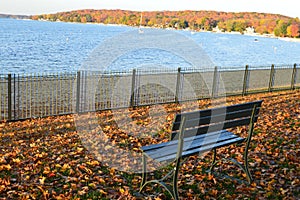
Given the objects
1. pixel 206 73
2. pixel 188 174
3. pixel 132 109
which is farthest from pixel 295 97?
pixel 188 174

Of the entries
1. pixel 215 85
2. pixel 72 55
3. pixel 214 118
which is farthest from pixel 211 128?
pixel 72 55

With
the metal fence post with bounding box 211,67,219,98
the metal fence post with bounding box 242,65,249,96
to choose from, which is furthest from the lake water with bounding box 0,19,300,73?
the metal fence post with bounding box 211,67,219,98

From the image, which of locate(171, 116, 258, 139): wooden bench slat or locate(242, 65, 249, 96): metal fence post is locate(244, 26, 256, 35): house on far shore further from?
locate(171, 116, 258, 139): wooden bench slat

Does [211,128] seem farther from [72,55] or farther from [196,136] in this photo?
[72,55]

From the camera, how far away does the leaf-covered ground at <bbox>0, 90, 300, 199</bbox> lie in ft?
16.1

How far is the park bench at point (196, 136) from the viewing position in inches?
173

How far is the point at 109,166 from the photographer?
5.90m

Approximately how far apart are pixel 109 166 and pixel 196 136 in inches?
63.2

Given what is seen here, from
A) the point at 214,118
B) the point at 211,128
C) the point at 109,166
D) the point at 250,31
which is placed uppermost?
the point at 250,31

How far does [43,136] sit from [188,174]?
347 centimetres

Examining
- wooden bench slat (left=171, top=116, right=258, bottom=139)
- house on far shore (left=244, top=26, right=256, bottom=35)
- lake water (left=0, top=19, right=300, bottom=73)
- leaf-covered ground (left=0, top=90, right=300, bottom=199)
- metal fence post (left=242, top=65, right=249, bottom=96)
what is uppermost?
house on far shore (left=244, top=26, right=256, bottom=35)

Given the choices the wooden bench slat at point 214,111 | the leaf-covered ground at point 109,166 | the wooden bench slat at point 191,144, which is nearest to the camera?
the wooden bench slat at point 214,111

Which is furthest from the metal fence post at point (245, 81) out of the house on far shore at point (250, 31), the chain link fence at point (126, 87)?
the house on far shore at point (250, 31)

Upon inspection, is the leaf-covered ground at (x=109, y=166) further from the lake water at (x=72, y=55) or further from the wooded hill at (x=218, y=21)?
the wooded hill at (x=218, y=21)
